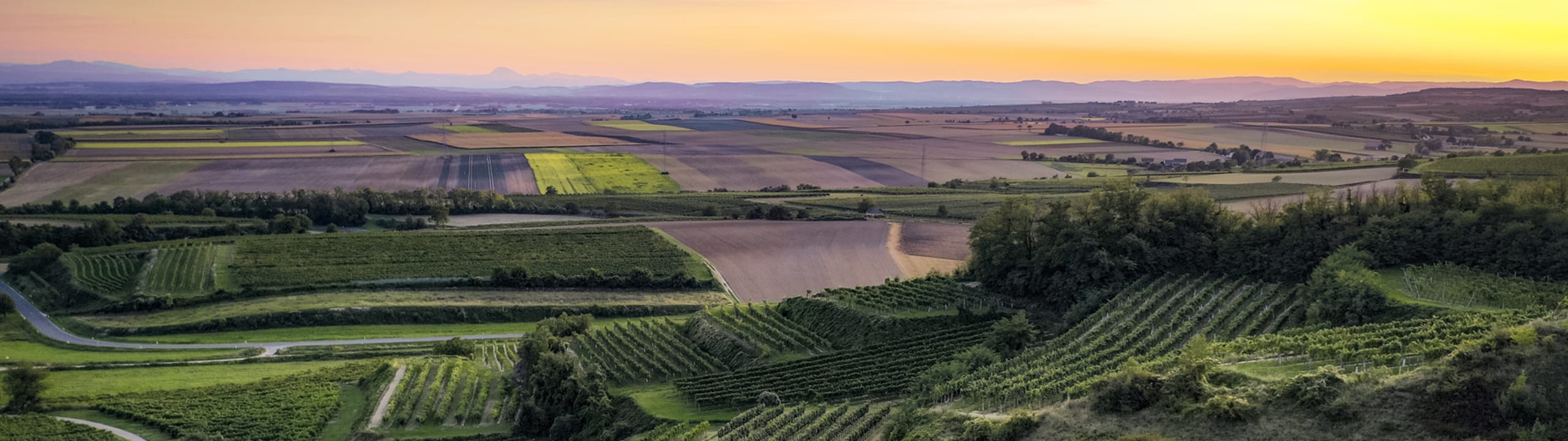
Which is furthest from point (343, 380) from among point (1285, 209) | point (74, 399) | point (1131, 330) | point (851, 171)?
point (851, 171)

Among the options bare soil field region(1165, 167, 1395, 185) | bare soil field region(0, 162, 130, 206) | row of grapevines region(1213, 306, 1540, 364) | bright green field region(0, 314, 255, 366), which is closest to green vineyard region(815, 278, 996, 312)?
row of grapevines region(1213, 306, 1540, 364)

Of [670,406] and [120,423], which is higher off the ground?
[670,406]

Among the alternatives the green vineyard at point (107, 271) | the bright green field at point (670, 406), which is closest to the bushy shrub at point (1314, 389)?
the bright green field at point (670, 406)

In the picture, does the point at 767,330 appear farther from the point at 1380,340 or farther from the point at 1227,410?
the point at 1227,410

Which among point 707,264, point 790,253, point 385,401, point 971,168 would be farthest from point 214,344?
point 971,168

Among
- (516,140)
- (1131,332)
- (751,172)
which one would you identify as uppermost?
(516,140)

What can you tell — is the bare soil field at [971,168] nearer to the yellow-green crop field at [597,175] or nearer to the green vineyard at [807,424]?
the yellow-green crop field at [597,175]

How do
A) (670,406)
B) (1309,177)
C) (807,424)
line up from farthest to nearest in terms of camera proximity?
(1309,177)
(670,406)
(807,424)
